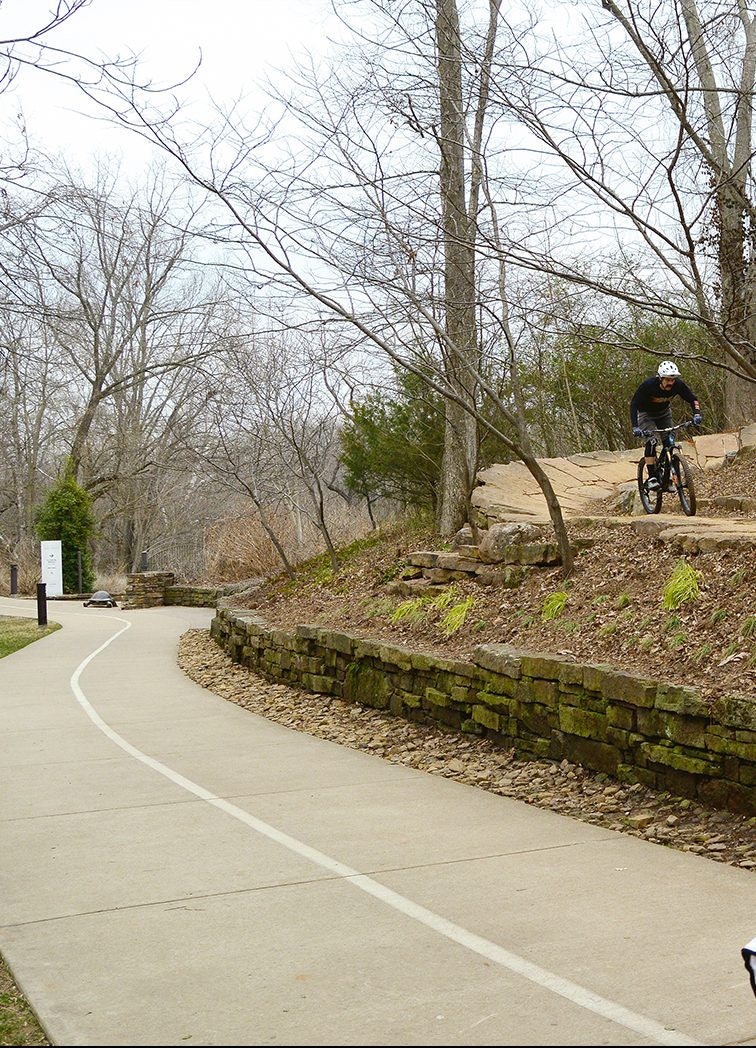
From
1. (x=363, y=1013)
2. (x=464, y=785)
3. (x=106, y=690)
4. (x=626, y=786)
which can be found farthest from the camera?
(x=106, y=690)

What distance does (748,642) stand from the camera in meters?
7.44

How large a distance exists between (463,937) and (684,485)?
8641 mm

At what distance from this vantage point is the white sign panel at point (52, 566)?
111ft

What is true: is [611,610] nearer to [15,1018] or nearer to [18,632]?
[15,1018]

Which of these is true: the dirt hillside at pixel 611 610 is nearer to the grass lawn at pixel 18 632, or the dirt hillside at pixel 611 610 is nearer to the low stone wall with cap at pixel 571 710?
the low stone wall with cap at pixel 571 710

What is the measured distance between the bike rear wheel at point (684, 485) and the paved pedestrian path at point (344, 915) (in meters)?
5.40

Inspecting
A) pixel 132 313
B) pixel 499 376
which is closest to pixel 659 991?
pixel 499 376

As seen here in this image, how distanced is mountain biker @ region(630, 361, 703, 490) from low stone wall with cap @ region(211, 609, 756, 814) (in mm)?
4049

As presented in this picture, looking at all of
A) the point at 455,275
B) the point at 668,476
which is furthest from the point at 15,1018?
the point at 668,476

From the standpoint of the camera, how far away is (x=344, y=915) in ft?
16.6

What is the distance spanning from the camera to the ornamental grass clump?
873 centimetres

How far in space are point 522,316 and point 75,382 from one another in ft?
135

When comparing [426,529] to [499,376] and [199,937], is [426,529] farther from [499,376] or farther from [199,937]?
[199,937]

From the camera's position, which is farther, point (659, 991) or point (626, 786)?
point (626, 786)
